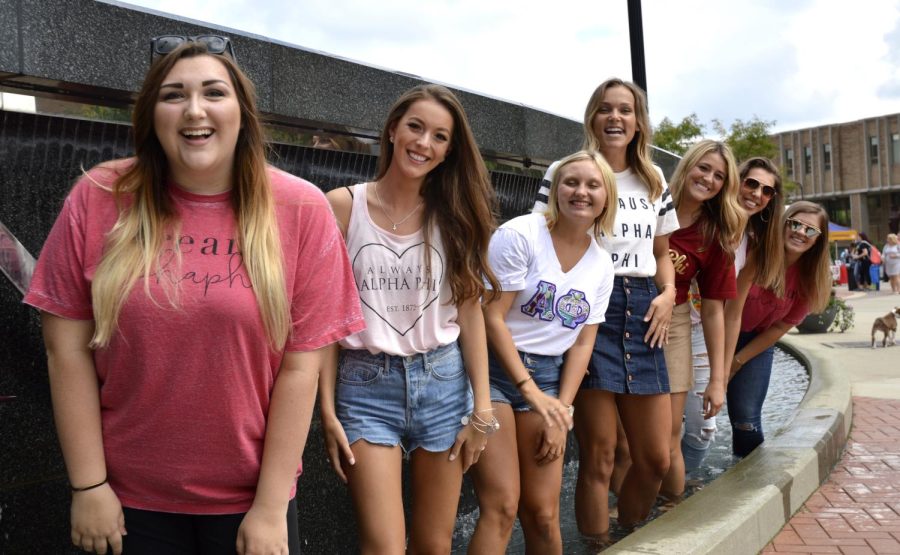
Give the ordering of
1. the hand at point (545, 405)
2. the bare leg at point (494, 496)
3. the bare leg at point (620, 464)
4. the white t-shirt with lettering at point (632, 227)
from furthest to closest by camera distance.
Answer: the bare leg at point (620, 464), the white t-shirt with lettering at point (632, 227), the hand at point (545, 405), the bare leg at point (494, 496)

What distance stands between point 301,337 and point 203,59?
0.72 metres

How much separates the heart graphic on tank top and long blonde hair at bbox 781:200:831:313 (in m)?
3.35

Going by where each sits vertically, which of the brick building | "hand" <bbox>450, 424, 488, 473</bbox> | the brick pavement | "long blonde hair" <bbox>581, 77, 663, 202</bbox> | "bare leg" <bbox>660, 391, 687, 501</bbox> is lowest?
the brick pavement

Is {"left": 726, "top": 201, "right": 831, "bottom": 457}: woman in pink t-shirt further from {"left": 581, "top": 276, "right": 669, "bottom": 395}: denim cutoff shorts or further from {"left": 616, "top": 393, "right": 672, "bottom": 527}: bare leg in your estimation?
{"left": 581, "top": 276, "right": 669, "bottom": 395}: denim cutoff shorts

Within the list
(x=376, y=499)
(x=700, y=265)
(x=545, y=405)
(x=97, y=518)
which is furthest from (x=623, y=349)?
(x=97, y=518)

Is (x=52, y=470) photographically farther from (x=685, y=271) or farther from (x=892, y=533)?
(x=892, y=533)

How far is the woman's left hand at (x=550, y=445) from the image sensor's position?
3.76 meters

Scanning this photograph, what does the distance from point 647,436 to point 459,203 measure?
1.79 meters

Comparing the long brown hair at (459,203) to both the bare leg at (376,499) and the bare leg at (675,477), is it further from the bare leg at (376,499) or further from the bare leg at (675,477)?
the bare leg at (675,477)

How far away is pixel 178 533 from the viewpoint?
2389mm

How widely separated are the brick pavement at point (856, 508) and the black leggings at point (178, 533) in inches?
119

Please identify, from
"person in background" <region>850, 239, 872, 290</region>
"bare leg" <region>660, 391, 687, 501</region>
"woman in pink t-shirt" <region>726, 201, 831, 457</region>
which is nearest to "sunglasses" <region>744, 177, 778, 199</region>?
"woman in pink t-shirt" <region>726, 201, 831, 457</region>

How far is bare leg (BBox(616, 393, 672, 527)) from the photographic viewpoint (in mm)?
4500

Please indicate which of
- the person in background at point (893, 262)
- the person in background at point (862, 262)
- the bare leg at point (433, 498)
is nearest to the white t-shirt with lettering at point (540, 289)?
the bare leg at point (433, 498)
